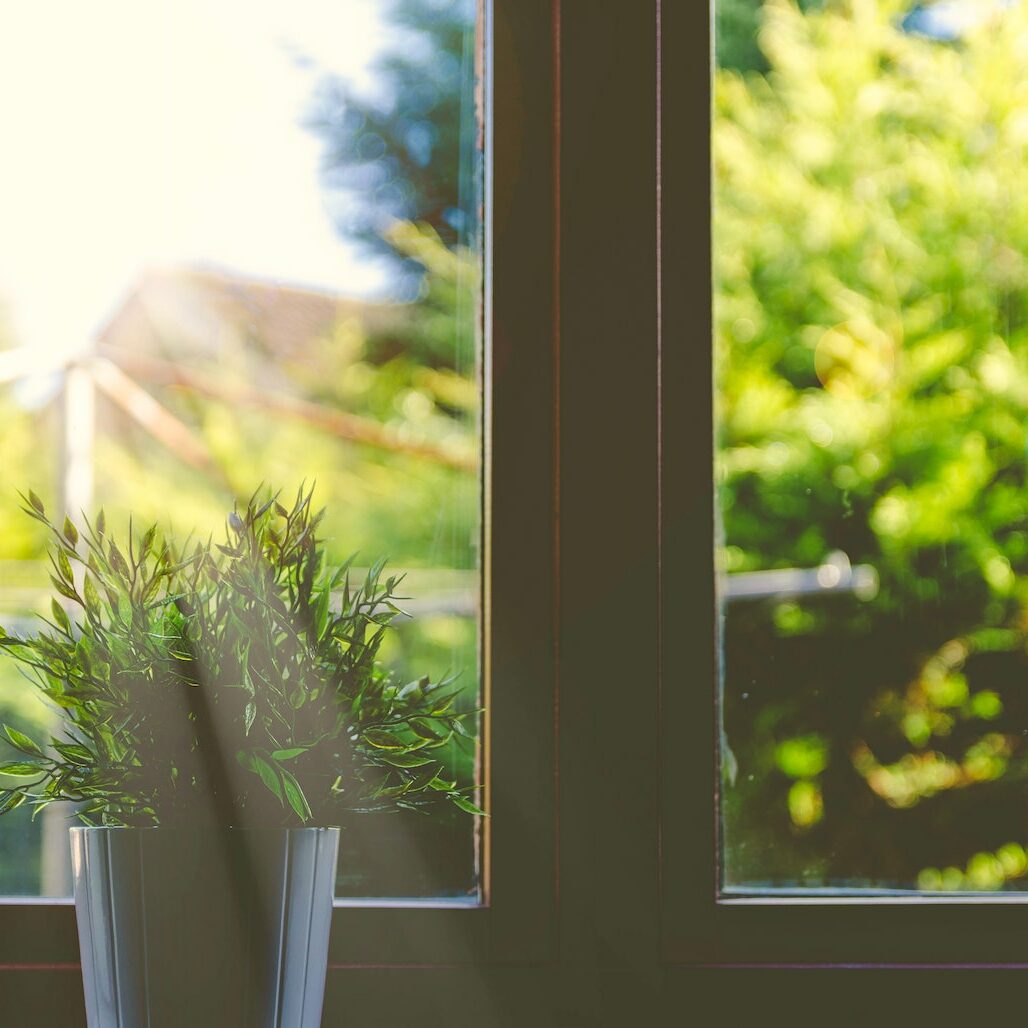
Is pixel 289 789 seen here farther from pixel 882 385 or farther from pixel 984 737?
pixel 882 385

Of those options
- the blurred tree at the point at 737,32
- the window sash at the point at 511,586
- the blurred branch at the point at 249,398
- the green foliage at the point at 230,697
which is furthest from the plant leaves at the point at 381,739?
the blurred tree at the point at 737,32

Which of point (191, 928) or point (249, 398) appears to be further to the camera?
point (249, 398)

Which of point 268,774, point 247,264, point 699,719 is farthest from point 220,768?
point 247,264

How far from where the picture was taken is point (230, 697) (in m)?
0.68

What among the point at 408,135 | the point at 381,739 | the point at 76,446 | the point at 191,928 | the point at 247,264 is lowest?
the point at 191,928

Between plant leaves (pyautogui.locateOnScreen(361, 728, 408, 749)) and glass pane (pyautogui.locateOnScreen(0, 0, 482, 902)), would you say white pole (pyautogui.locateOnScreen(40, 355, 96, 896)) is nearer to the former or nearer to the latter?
glass pane (pyautogui.locateOnScreen(0, 0, 482, 902))

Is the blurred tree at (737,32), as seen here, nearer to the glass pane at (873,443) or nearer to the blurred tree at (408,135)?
the glass pane at (873,443)

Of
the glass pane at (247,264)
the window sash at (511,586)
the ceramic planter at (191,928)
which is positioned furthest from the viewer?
the glass pane at (247,264)

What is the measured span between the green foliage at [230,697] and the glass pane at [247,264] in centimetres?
27

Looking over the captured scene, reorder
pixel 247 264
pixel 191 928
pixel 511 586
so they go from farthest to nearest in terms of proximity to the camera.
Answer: pixel 247 264 → pixel 511 586 → pixel 191 928

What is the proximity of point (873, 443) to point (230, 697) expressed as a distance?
31.7 inches

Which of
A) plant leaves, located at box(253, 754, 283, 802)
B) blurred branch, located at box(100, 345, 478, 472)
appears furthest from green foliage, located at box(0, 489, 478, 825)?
blurred branch, located at box(100, 345, 478, 472)

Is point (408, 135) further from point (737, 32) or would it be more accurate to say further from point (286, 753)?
point (286, 753)

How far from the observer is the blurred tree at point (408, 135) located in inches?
40.6
